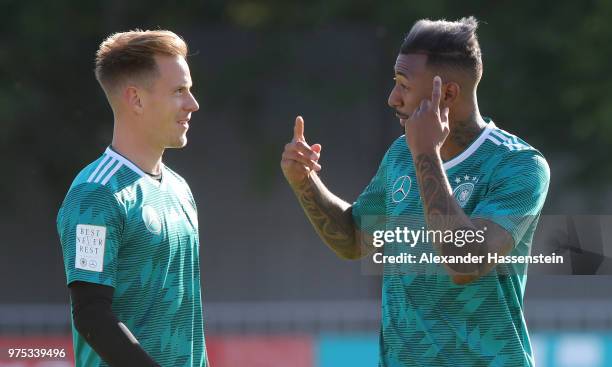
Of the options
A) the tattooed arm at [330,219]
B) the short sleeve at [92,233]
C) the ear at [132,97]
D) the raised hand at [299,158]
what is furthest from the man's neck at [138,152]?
the tattooed arm at [330,219]

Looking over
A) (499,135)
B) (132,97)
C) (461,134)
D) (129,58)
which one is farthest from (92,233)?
(499,135)

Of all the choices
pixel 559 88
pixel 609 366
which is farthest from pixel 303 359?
pixel 559 88

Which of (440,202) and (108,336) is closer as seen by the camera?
(108,336)

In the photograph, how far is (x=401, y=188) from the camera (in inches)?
165

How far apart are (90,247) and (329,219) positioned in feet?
3.86

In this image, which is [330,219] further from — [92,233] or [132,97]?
[92,233]

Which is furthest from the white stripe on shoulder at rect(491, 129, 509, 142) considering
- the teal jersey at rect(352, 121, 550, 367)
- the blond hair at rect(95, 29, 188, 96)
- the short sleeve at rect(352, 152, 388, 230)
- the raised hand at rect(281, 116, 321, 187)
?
the blond hair at rect(95, 29, 188, 96)

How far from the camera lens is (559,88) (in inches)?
509

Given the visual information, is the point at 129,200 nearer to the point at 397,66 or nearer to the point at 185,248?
the point at 185,248

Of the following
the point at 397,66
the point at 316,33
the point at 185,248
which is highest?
the point at 316,33

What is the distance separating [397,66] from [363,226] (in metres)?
0.73

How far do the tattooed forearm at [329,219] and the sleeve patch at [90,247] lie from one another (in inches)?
41.3

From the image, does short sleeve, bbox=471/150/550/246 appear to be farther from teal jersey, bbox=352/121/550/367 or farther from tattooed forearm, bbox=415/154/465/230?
tattooed forearm, bbox=415/154/465/230

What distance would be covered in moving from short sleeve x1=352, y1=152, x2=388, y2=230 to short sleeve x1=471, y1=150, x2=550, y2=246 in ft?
2.08
